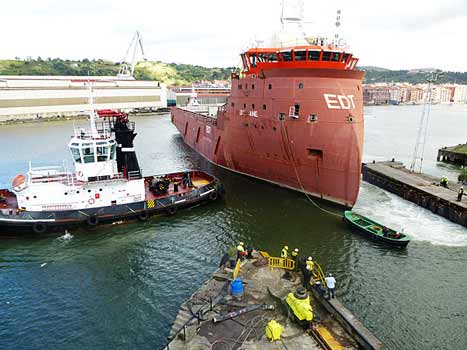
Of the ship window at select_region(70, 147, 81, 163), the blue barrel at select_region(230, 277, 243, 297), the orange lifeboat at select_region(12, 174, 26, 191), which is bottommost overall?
the blue barrel at select_region(230, 277, 243, 297)

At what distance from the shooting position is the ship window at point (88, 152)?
750 inches

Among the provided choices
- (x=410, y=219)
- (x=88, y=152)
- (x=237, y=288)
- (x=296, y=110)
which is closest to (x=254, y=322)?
(x=237, y=288)

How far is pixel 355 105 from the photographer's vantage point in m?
20.9

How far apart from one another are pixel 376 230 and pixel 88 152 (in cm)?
1734

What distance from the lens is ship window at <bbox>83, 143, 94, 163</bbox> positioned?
750 inches

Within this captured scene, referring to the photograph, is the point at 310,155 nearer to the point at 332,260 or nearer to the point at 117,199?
the point at 332,260

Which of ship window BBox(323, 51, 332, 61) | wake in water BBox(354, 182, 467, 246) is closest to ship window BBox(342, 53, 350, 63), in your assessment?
ship window BBox(323, 51, 332, 61)

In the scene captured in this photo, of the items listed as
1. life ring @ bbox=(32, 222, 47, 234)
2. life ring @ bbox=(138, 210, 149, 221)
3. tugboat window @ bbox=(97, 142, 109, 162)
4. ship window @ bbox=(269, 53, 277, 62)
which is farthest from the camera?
ship window @ bbox=(269, 53, 277, 62)

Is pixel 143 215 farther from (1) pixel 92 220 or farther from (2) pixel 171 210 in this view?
(1) pixel 92 220

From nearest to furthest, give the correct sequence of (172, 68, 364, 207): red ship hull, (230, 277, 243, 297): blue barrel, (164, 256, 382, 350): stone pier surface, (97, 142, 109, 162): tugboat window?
(164, 256, 382, 350): stone pier surface < (230, 277, 243, 297): blue barrel < (97, 142, 109, 162): tugboat window < (172, 68, 364, 207): red ship hull

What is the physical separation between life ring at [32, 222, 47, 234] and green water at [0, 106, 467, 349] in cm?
51

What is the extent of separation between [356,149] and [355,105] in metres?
2.87

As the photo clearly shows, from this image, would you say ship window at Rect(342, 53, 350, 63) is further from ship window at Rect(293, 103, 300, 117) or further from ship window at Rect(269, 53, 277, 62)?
Result: ship window at Rect(269, 53, 277, 62)

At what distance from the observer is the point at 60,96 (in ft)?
269
